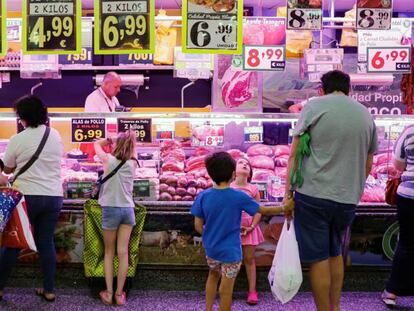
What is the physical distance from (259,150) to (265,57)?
1004 mm

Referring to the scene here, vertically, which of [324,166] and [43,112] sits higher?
[43,112]

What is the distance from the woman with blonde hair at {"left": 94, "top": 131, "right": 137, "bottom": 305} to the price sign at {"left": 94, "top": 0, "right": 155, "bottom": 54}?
79cm

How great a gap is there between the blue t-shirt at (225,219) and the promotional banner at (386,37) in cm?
323

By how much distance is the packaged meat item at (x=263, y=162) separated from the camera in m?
5.57

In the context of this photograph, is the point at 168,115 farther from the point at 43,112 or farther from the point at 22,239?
the point at 22,239

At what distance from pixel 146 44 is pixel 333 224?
2.29 m

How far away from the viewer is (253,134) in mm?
5645

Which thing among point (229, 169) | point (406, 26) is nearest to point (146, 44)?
point (229, 169)

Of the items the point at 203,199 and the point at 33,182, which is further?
the point at 33,182

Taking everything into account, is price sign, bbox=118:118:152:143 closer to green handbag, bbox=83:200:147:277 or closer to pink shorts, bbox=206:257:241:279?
green handbag, bbox=83:200:147:277

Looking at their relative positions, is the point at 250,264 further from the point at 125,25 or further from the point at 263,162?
the point at 125,25

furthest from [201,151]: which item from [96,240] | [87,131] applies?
[96,240]

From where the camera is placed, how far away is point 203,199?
3.94 m

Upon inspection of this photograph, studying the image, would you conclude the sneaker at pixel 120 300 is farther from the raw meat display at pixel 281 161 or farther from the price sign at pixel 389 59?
the price sign at pixel 389 59
